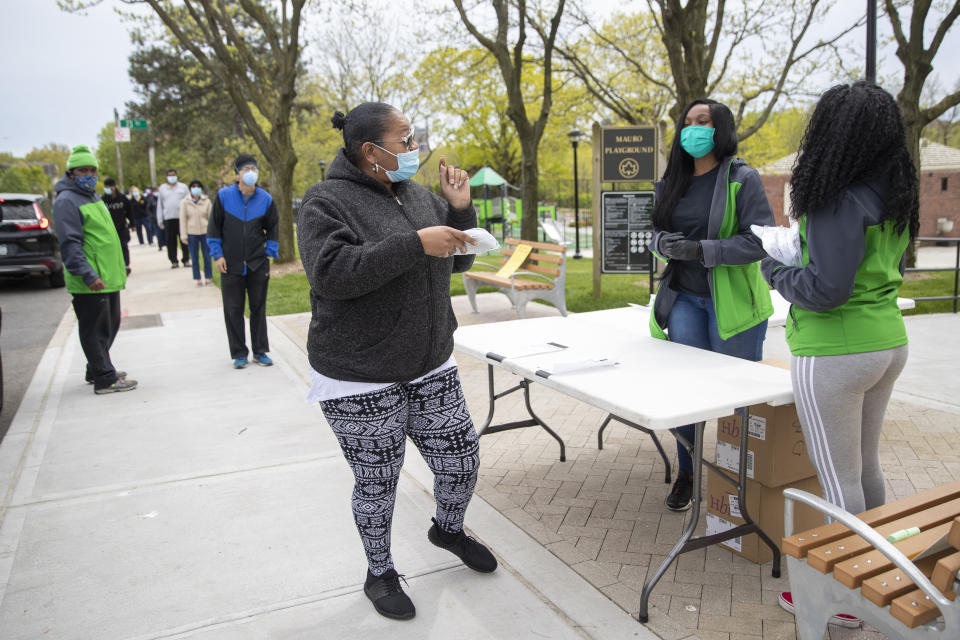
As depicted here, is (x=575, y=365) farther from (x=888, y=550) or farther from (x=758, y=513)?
(x=888, y=550)

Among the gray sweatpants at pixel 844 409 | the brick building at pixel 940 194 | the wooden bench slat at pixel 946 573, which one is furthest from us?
the brick building at pixel 940 194

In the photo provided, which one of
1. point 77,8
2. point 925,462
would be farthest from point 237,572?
point 77,8

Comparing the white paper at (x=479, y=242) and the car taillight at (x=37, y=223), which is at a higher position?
the car taillight at (x=37, y=223)

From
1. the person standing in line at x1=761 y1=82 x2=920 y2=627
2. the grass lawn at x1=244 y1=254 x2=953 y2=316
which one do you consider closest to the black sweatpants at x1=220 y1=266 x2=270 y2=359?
the grass lawn at x1=244 y1=254 x2=953 y2=316

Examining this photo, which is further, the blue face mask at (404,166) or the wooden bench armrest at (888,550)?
the blue face mask at (404,166)

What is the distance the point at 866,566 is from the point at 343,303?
179 cm

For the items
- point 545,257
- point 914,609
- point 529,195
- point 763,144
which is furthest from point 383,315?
point 763,144

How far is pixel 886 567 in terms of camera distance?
2.01m

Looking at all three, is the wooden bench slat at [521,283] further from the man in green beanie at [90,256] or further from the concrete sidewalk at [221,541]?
the man in green beanie at [90,256]

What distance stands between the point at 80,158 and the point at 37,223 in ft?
29.2

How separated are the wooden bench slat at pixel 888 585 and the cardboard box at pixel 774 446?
3.18 feet

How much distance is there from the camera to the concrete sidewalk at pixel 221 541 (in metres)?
2.83

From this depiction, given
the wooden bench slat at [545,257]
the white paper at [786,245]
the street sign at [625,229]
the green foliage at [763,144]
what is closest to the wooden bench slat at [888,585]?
the white paper at [786,245]

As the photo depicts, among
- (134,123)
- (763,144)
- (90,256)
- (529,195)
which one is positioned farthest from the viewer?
(763,144)
